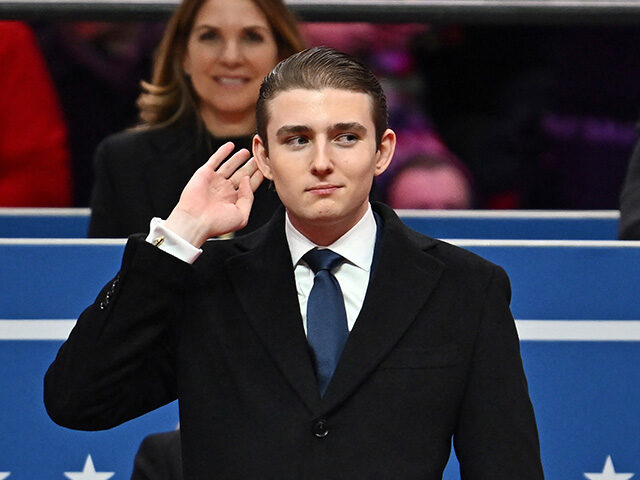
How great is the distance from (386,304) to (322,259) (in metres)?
0.13

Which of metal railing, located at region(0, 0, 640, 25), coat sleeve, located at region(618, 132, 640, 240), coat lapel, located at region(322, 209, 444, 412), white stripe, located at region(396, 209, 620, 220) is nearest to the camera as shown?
coat lapel, located at region(322, 209, 444, 412)

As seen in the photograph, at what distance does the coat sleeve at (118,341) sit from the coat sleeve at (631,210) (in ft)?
3.66

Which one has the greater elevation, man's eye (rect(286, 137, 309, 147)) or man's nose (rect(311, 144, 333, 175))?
man's eye (rect(286, 137, 309, 147))

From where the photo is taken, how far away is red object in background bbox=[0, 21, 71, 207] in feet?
12.6

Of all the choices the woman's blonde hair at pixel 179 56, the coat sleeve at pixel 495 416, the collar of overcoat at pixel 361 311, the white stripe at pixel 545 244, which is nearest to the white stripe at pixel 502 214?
the woman's blonde hair at pixel 179 56

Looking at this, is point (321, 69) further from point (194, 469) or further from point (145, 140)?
point (145, 140)

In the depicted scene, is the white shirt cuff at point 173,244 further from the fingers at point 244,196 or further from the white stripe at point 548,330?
the white stripe at point 548,330

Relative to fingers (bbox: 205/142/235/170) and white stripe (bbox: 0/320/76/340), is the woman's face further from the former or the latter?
fingers (bbox: 205/142/235/170)

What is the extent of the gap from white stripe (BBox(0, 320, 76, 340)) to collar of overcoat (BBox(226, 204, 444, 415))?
60 cm

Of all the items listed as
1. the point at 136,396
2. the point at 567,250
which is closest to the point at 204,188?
the point at 136,396

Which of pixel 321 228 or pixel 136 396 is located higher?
pixel 321 228

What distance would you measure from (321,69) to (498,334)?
0.45m

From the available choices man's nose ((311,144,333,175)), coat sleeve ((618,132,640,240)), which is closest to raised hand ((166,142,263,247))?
man's nose ((311,144,333,175))

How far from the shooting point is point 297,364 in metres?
1.91
